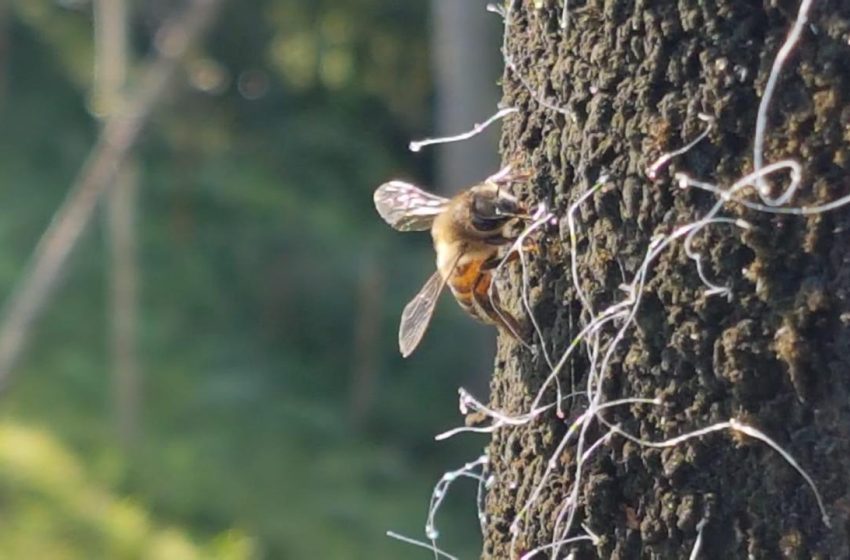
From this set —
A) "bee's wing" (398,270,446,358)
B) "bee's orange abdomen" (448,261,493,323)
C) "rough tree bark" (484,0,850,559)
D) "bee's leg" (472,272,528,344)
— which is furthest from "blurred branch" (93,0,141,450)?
"rough tree bark" (484,0,850,559)

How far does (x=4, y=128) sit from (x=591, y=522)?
37.7 ft

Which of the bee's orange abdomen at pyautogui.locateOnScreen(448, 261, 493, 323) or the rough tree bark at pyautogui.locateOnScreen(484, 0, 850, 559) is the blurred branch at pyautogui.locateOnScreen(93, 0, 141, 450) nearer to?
the bee's orange abdomen at pyautogui.locateOnScreen(448, 261, 493, 323)

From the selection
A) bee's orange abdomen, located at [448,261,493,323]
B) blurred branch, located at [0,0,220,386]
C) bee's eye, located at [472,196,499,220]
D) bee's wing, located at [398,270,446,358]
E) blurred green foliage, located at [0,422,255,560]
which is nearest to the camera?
bee's eye, located at [472,196,499,220]

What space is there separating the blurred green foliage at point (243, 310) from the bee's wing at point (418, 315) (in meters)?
4.94

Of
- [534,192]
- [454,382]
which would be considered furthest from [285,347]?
[534,192]

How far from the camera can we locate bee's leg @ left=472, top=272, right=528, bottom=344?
76.4 inches

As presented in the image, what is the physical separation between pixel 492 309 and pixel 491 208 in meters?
0.18

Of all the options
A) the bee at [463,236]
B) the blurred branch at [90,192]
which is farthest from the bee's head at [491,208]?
the blurred branch at [90,192]

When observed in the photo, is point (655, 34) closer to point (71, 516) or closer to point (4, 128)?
point (71, 516)

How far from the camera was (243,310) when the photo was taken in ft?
36.6

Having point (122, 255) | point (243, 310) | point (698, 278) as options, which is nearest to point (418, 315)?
point (698, 278)

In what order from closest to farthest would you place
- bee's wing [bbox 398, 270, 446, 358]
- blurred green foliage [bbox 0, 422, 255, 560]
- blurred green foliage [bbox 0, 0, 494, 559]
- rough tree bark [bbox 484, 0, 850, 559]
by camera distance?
rough tree bark [bbox 484, 0, 850, 559] < bee's wing [bbox 398, 270, 446, 358] < blurred green foliage [bbox 0, 422, 255, 560] < blurred green foliage [bbox 0, 0, 494, 559]

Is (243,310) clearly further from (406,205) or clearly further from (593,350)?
(593,350)

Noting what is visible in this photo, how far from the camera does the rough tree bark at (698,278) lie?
4.94ft
